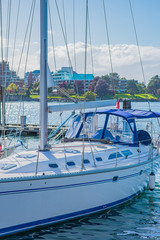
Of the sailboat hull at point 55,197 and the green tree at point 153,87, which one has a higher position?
the green tree at point 153,87

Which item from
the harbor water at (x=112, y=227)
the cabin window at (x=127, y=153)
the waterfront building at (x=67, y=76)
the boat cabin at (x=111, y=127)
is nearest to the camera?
the harbor water at (x=112, y=227)

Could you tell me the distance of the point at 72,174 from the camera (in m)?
8.61

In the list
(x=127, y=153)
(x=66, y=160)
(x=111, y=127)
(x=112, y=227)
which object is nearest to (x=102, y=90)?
(x=111, y=127)

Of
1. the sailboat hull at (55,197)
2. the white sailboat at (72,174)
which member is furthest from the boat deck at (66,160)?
the sailboat hull at (55,197)

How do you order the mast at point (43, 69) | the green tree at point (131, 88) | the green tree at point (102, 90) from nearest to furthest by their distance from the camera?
the mast at point (43, 69), the green tree at point (102, 90), the green tree at point (131, 88)

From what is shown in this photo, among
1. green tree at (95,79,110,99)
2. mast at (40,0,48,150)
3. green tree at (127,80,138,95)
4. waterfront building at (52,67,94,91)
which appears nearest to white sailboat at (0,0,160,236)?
mast at (40,0,48,150)

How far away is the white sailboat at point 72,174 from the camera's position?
7.98m

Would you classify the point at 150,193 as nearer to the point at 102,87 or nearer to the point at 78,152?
the point at 78,152

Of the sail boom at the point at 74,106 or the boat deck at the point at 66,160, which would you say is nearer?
the boat deck at the point at 66,160

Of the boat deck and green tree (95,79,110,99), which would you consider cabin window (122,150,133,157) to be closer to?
the boat deck

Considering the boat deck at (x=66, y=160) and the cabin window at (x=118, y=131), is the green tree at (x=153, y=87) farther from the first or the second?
the boat deck at (x=66, y=160)

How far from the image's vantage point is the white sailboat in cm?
798

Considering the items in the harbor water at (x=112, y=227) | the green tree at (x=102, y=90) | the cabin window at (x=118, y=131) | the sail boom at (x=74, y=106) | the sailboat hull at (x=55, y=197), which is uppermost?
the green tree at (x=102, y=90)

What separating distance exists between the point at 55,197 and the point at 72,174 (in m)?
0.75
